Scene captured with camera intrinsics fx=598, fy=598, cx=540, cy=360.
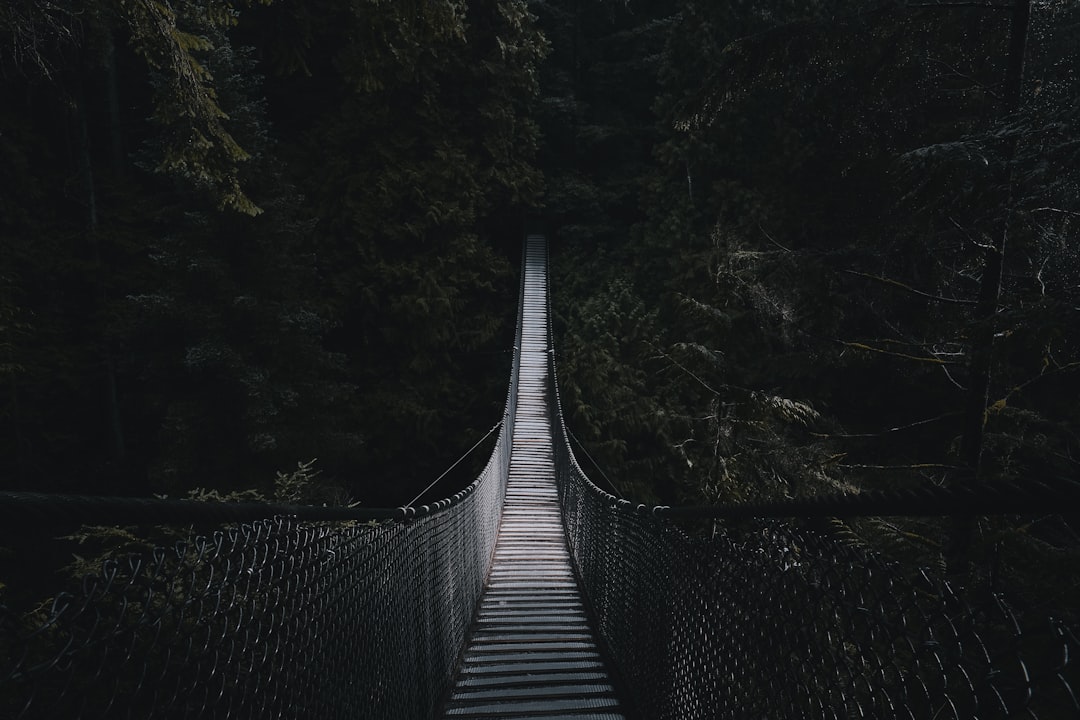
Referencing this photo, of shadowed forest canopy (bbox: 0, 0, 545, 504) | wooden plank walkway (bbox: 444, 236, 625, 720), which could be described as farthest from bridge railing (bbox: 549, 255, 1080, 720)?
shadowed forest canopy (bbox: 0, 0, 545, 504)

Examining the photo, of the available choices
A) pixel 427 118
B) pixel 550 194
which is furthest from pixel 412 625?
pixel 550 194

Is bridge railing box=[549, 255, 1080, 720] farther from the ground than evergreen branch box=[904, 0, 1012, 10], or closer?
closer

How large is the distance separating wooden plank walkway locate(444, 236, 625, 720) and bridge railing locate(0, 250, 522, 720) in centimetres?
53

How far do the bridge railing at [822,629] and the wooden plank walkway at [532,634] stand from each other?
412 millimetres

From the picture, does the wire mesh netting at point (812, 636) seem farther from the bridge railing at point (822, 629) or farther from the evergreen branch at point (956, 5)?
the evergreen branch at point (956, 5)

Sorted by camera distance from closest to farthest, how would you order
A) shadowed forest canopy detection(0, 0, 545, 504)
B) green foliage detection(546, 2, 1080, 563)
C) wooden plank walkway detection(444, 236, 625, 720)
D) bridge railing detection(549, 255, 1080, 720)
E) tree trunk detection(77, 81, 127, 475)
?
bridge railing detection(549, 255, 1080, 720)
green foliage detection(546, 2, 1080, 563)
wooden plank walkway detection(444, 236, 625, 720)
shadowed forest canopy detection(0, 0, 545, 504)
tree trunk detection(77, 81, 127, 475)

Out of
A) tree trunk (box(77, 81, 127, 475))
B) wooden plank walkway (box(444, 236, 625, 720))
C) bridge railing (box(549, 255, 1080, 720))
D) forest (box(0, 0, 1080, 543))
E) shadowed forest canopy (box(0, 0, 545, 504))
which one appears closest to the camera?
bridge railing (box(549, 255, 1080, 720))

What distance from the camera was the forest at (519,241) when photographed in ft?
10.7

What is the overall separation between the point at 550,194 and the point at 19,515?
15.5m

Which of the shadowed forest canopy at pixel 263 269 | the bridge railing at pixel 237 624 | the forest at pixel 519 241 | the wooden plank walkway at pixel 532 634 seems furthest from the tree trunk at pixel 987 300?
the shadowed forest canopy at pixel 263 269

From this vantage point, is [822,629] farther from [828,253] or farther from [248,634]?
[828,253]

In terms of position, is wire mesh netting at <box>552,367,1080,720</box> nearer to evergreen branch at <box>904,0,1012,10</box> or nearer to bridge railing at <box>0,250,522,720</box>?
bridge railing at <box>0,250,522,720</box>

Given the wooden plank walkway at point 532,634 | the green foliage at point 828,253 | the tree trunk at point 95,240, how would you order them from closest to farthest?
the green foliage at point 828,253, the wooden plank walkway at point 532,634, the tree trunk at point 95,240

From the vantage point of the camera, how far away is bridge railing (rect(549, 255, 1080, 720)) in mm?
736
